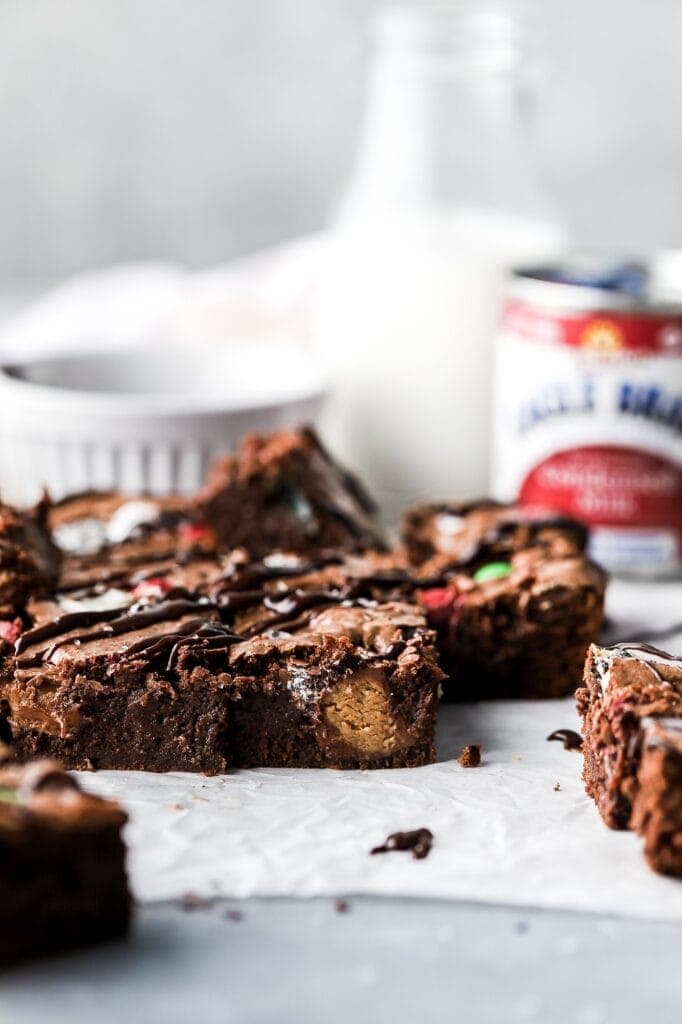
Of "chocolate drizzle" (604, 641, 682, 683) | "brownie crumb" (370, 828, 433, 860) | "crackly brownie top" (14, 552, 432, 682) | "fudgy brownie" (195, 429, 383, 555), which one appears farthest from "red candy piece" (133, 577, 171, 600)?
"chocolate drizzle" (604, 641, 682, 683)

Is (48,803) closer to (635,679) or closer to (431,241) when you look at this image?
(635,679)

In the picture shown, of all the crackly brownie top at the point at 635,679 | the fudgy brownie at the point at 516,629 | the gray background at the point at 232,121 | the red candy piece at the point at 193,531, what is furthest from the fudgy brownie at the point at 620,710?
the gray background at the point at 232,121

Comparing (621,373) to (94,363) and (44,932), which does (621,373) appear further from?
(44,932)

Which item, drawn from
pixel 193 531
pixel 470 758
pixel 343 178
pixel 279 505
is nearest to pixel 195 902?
pixel 470 758

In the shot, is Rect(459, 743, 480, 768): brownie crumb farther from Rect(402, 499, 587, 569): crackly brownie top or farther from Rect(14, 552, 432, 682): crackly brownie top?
Rect(402, 499, 587, 569): crackly brownie top

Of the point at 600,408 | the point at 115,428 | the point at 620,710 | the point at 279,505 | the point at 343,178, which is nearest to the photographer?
the point at 620,710

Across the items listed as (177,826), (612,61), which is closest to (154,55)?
(612,61)

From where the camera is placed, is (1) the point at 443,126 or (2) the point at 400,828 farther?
(1) the point at 443,126
